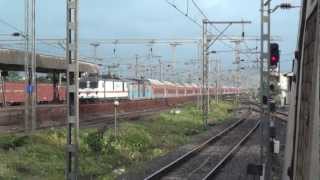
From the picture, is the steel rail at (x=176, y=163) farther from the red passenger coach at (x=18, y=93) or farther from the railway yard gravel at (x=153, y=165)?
the red passenger coach at (x=18, y=93)

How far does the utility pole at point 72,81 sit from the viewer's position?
36.8ft

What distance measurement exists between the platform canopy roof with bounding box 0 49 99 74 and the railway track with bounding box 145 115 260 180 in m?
8.95

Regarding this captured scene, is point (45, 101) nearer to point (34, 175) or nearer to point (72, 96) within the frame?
point (34, 175)

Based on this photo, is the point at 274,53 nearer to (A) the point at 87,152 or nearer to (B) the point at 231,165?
(B) the point at 231,165

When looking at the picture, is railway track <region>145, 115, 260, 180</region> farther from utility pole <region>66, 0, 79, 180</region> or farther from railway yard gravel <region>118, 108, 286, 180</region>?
utility pole <region>66, 0, 79, 180</region>

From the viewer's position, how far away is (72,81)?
11.5 meters

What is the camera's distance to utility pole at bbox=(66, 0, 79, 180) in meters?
11.2

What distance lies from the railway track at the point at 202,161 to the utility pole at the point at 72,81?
8.11 m

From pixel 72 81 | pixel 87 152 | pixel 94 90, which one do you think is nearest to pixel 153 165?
pixel 87 152

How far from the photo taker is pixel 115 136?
29.2 metres

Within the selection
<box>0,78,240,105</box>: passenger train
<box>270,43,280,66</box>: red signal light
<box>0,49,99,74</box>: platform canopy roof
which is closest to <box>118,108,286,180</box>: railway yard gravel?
<box>270,43,280,66</box>: red signal light

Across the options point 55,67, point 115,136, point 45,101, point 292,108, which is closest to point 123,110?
point 45,101

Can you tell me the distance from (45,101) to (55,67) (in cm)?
1945

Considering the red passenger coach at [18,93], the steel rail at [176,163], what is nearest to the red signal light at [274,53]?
the steel rail at [176,163]
